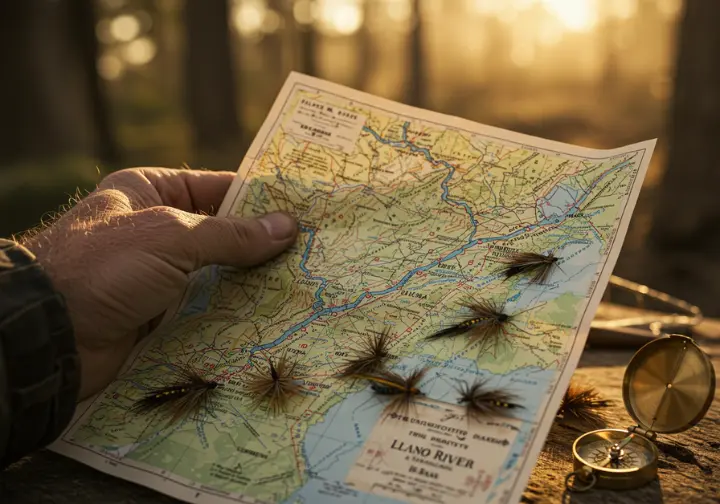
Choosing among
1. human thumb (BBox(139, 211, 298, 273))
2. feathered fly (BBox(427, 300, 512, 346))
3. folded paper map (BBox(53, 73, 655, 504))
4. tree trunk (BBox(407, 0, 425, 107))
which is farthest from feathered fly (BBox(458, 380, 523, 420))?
tree trunk (BBox(407, 0, 425, 107))

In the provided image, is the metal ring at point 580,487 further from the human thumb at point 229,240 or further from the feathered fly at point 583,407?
the human thumb at point 229,240

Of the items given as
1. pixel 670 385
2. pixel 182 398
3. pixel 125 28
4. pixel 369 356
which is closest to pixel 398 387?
pixel 369 356

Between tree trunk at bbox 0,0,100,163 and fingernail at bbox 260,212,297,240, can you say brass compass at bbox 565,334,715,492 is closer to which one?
fingernail at bbox 260,212,297,240

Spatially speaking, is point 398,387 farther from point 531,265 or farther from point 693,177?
point 693,177

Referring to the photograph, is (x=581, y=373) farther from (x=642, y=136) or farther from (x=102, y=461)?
(x=642, y=136)

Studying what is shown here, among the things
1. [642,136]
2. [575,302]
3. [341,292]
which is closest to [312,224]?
[341,292]

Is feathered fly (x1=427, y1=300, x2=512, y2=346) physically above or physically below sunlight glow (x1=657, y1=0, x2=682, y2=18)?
below
